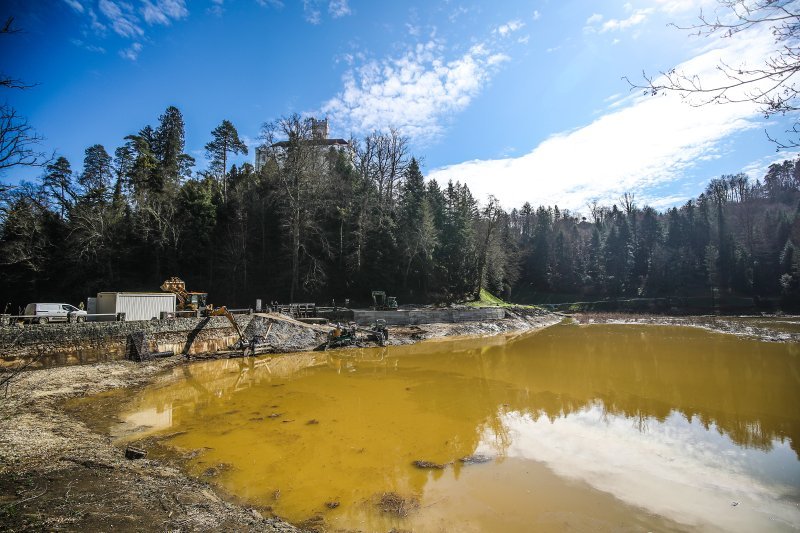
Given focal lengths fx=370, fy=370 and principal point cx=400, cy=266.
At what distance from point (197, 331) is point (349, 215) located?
19.5 meters

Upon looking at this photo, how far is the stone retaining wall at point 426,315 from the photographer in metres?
28.8

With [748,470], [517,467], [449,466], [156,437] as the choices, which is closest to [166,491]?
[156,437]

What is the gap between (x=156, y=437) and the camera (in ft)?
30.2

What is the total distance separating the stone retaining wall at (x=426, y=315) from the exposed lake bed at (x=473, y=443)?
36.5 feet

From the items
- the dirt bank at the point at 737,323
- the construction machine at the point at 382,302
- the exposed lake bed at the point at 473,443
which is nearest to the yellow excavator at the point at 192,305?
the exposed lake bed at the point at 473,443

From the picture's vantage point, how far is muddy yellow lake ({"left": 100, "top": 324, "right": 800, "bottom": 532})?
6.27 m

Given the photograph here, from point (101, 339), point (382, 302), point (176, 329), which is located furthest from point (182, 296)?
point (382, 302)

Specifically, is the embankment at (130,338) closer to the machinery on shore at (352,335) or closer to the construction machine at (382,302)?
the machinery on shore at (352,335)

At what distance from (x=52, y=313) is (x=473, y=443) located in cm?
2399

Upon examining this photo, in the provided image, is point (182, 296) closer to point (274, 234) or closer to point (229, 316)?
point (229, 316)

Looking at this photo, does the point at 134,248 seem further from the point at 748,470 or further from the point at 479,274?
the point at 748,470

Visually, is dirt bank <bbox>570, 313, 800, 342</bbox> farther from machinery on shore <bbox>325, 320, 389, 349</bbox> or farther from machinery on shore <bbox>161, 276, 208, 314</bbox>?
machinery on shore <bbox>161, 276, 208, 314</bbox>

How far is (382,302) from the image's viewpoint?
105 feet

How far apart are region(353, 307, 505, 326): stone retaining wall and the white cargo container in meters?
12.6
